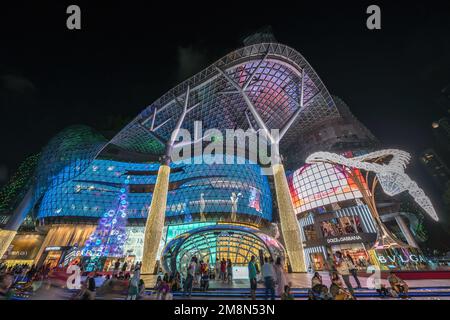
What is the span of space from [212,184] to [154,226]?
26538mm

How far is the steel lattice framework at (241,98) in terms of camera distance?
24719 millimetres

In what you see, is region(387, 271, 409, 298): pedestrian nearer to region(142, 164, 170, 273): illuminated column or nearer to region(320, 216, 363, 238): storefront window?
region(142, 164, 170, 273): illuminated column

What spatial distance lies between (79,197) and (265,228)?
4066 centimetres

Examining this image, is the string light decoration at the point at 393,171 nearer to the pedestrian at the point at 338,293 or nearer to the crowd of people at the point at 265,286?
the crowd of people at the point at 265,286

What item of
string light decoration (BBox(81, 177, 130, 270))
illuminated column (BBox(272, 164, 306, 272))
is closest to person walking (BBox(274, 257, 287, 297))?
illuminated column (BBox(272, 164, 306, 272))

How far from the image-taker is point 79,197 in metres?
40.0

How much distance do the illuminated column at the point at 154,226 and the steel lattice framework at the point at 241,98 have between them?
7043 millimetres

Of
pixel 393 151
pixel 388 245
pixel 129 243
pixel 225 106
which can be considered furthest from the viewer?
pixel 129 243

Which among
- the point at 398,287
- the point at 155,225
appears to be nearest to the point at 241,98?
the point at 155,225

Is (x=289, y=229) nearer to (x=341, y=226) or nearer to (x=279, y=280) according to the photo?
(x=279, y=280)

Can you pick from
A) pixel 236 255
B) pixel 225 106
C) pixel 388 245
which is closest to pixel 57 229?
pixel 236 255

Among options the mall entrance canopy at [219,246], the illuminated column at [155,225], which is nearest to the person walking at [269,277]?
the mall entrance canopy at [219,246]

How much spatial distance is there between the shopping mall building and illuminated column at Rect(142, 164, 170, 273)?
0.84 feet

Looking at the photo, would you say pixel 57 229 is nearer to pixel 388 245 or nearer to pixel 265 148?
pixel 265 148
